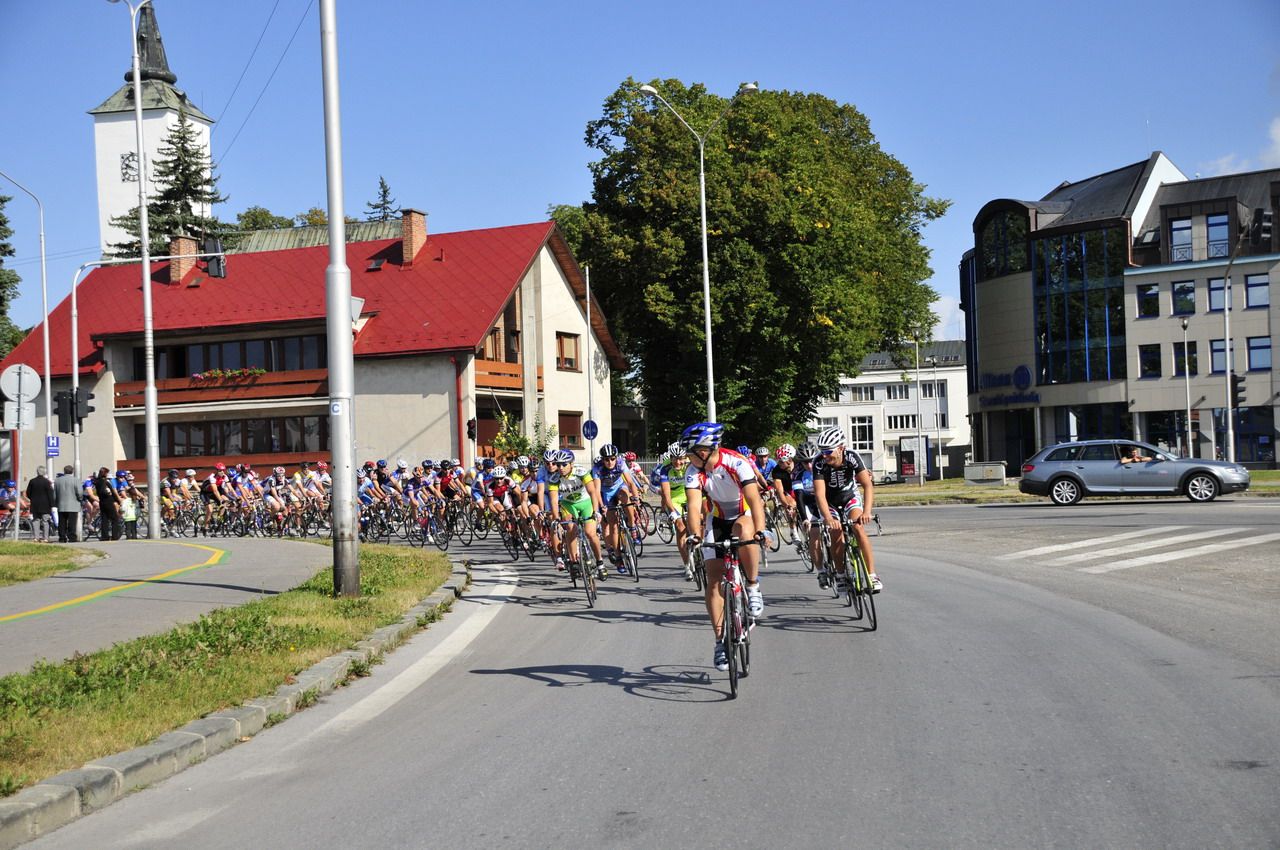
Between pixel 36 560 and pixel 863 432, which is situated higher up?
pixel 863 432

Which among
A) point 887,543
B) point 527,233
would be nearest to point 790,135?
point 527,233

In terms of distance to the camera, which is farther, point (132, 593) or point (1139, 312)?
point (1139, 312)

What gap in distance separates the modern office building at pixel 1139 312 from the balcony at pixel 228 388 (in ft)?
111

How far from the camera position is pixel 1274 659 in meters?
8.55

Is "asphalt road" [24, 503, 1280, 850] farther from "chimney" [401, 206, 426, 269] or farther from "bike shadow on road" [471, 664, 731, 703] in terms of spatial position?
"chimney" [401, 206, 426, 269]

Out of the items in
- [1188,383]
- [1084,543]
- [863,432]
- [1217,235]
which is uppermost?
[1217,235]

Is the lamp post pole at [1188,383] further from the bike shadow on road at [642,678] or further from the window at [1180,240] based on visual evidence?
the bike shadow on road at [642,678]

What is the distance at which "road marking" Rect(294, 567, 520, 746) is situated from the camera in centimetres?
753

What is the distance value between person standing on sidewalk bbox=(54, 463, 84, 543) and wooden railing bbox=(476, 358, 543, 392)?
16702mm

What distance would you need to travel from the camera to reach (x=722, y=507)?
28.4 ft

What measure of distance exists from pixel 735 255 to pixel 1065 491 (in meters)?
16.2

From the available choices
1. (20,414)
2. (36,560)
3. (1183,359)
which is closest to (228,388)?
(20,414)

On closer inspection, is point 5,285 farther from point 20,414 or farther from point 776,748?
point 776,748

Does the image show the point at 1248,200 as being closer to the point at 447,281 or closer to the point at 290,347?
the point at 447,281
